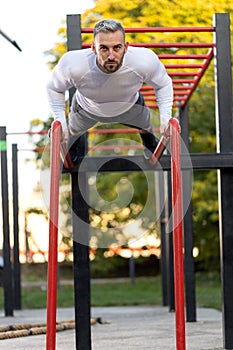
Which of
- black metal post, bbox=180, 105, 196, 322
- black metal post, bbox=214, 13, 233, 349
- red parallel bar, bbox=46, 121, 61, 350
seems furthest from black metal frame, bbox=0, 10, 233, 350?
black metal post, bbox=180, 105, 196, 322

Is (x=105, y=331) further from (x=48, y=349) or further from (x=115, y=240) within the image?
(x=115, y=240)

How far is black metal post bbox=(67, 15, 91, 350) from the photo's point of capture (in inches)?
211

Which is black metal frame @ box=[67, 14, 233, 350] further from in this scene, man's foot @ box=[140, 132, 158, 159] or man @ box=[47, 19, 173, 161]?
man @ box=[47, 19, 173, 161]

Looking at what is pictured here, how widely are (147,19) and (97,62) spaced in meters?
8.42

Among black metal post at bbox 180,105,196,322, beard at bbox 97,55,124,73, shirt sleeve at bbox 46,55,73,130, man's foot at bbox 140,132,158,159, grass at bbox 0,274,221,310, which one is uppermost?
beard at bbox 97,55,124,73

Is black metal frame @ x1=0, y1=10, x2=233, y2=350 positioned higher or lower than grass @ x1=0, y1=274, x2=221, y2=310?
higher

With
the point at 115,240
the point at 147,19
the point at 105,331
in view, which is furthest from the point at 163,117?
the point at 115,240

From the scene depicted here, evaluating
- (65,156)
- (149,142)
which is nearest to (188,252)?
(149,142)

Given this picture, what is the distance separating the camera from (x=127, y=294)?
16094mm

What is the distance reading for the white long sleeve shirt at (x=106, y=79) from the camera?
15.7 feet

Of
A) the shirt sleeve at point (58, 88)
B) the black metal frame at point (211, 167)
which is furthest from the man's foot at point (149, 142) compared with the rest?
the shirt sleeve at point (58, 88)

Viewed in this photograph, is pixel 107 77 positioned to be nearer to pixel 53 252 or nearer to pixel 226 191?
pixel 53 252

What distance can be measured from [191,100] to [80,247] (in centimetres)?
1211

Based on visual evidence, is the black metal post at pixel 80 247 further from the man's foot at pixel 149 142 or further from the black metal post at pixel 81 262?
the man's foot at pixel 149 142
